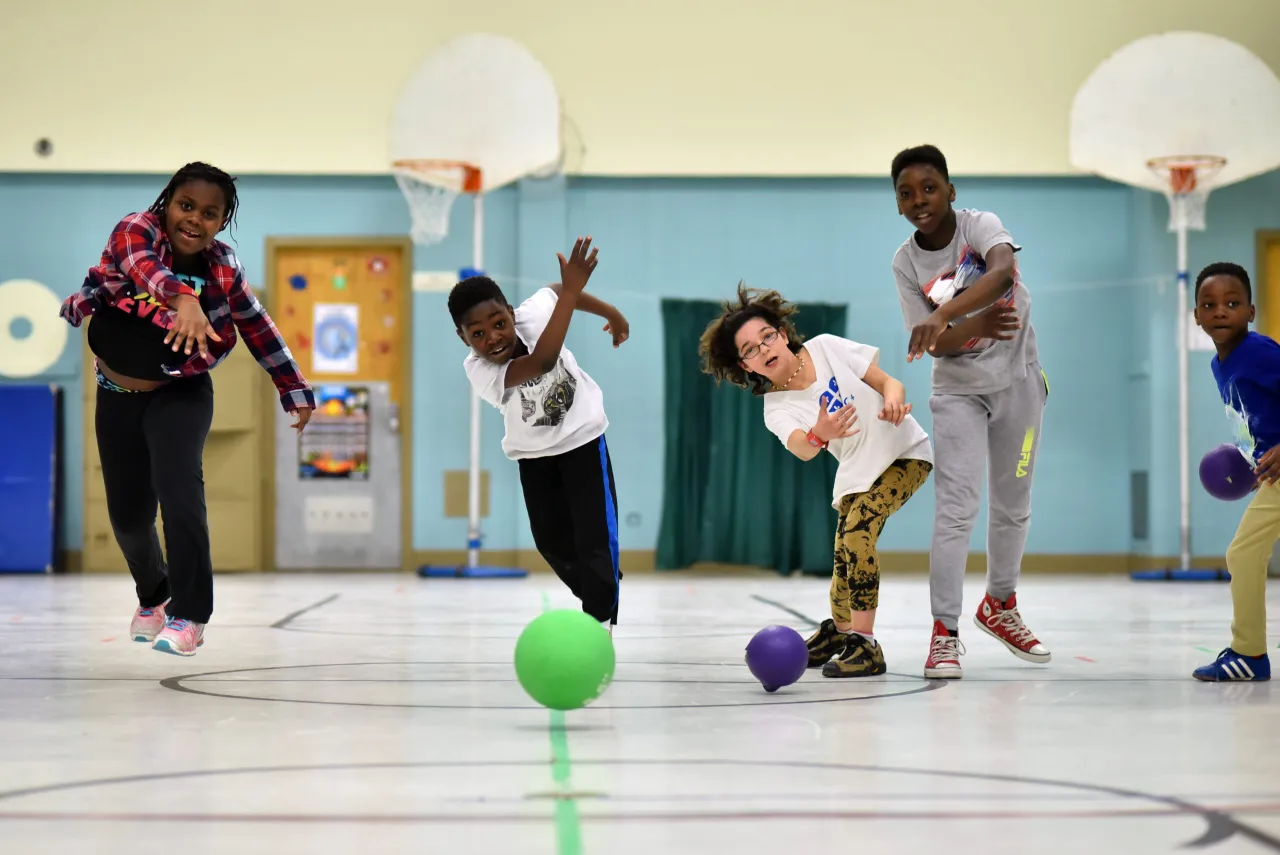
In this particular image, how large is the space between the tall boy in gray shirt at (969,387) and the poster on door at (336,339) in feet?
21.6

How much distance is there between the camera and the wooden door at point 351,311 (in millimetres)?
9867

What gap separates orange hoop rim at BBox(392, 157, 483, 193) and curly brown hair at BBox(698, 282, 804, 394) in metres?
5.29

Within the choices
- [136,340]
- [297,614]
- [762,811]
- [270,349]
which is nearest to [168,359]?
[136,340]

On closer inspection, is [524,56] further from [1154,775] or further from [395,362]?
[1154,775]

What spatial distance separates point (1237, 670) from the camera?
3.55 meters

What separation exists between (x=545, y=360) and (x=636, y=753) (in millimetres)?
1578

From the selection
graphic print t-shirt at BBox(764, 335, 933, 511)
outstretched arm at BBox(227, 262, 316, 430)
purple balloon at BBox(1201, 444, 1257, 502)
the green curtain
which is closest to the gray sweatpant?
graphic print t-shirt at BBox(764, 335, 933, 511)

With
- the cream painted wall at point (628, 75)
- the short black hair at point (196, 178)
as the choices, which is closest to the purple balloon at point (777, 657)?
the short black hair at point (196, 178)

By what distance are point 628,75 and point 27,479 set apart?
514 centimetres

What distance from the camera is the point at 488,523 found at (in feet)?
32.2

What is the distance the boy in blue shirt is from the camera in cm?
351

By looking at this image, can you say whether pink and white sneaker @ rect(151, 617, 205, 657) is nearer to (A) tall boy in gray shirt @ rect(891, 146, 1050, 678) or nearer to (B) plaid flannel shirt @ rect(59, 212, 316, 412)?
(B) plaid flannel shirt @ rect(59, 212, 316, 412)

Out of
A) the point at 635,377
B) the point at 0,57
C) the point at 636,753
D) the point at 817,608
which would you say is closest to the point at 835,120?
the point at 635,377

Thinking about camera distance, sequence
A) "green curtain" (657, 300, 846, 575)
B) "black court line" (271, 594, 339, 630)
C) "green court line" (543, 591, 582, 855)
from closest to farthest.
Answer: "green court line" (543, 591, 582, 855), "black court line" (271, 594, 339, 630), "green curtain" (657, 300, 846, 575)
